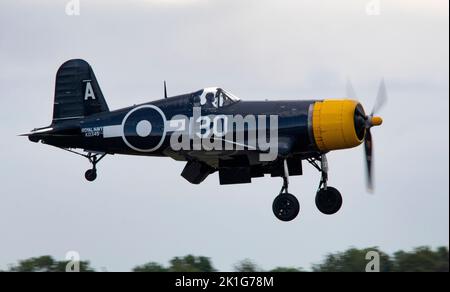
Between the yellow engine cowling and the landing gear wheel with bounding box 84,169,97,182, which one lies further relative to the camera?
the landing gear wheel with bounding box 84,169,97,182

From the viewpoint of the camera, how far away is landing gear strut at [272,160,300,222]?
24.0 metres

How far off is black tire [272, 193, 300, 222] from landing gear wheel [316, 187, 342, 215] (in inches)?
24.0

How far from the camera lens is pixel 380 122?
78.8 feet

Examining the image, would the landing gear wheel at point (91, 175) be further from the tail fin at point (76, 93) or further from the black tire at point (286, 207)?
the black tire at point (286, 207)

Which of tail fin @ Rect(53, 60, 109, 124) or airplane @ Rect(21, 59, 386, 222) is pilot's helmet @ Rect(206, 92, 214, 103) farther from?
tail fin @ Rect(53, 60, 109, 124)

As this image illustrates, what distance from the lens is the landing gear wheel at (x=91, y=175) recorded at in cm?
2620

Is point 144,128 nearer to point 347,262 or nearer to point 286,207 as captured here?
point 286,207

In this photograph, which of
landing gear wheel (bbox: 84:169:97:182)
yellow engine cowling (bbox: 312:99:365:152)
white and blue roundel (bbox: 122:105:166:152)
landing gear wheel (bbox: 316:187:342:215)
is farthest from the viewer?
landing gear wheel (bbox: 84:169:97:182)

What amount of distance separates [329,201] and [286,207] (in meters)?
0.87

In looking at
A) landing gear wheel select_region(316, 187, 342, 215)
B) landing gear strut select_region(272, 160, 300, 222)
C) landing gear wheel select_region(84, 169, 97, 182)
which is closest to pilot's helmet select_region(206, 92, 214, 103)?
landing gear strut select_region(272, 160, 300, 222)

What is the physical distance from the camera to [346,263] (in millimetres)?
24516

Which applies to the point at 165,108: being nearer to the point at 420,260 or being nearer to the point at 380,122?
the point at 380,122

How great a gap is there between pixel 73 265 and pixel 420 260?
6430mm
